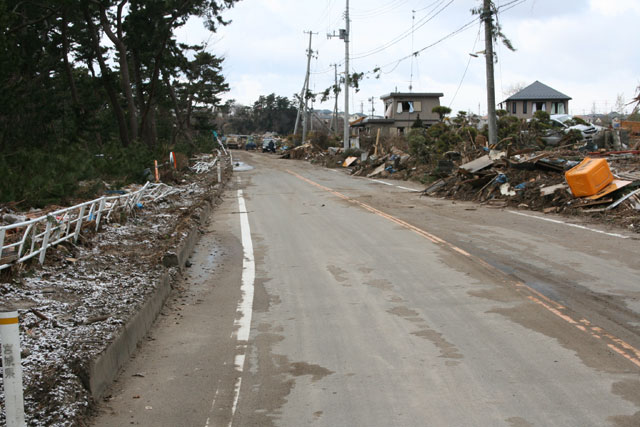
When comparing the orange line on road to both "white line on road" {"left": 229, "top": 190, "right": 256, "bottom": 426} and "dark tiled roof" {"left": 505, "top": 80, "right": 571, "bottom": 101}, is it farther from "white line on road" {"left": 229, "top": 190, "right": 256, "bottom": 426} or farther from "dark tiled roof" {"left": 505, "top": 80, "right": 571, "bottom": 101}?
"dark tiled roof" {"left": 505, "top": 80, "right": 571, "bottom": 101}

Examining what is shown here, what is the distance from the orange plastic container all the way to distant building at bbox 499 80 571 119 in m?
59.0

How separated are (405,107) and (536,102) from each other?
15.2 meters

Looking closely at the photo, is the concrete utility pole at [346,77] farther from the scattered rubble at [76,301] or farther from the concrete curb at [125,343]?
the concrete curb at [125,343]

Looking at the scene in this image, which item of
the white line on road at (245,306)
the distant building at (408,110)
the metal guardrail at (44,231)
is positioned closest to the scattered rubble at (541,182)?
the white line on road at (245,306)

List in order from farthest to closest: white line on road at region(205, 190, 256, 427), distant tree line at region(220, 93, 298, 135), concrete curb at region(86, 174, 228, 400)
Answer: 1. distant tree line at region(220, 93, 298, 135)
2. white line on road at region(205, 190, 256, 427)
3. concrete curb at region(86, 174, 228, 400)

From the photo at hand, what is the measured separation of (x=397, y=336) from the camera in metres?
6.58

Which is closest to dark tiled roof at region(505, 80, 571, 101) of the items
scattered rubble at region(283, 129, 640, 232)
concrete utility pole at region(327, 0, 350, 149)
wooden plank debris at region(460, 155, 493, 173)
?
concrete utility pole at region(327, 0, 350, 149)

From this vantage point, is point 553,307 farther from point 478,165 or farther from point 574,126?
point 574,126

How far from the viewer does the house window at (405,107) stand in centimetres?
7731

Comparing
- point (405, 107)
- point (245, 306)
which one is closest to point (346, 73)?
point (405, 107)

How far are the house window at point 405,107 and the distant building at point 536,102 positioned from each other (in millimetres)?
10702

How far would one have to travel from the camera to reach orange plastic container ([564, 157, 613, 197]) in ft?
53.5

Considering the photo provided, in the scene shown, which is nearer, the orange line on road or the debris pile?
the orange line on road

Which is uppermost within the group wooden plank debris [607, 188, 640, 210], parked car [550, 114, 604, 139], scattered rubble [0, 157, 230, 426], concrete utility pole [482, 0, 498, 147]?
concrete utility pole [482, 0, 498, 147]
